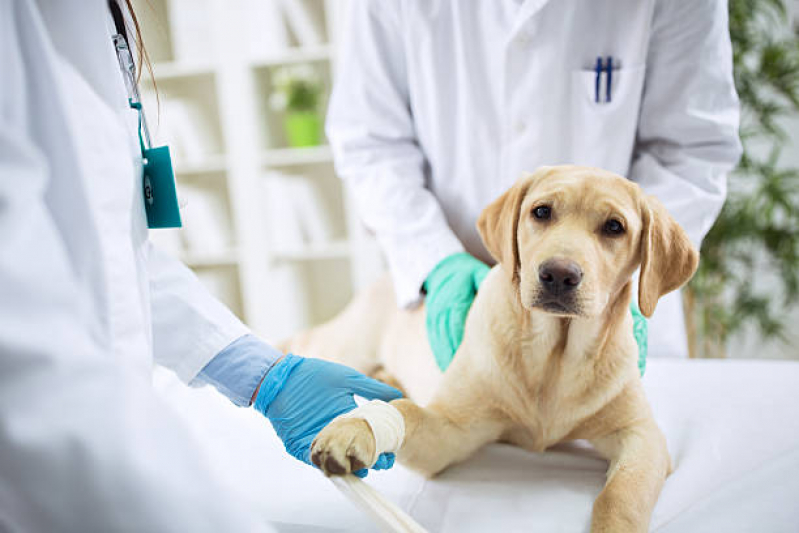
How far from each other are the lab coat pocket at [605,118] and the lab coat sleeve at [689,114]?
0.06m

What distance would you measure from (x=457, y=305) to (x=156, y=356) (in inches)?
19.5

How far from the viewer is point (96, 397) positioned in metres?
0.42

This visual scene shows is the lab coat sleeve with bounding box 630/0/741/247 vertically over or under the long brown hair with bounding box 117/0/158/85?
under

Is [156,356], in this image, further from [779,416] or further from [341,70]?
[779,416]

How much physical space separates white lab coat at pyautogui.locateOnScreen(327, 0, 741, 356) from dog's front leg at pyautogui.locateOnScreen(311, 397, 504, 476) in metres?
0.35

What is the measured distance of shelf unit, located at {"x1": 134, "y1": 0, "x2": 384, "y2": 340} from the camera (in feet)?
8.27

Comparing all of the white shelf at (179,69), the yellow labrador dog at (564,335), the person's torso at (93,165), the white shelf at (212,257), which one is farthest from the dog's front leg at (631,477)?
the white shelf at (179,69)

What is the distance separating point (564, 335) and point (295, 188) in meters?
1.94

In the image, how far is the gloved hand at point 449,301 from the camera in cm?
101

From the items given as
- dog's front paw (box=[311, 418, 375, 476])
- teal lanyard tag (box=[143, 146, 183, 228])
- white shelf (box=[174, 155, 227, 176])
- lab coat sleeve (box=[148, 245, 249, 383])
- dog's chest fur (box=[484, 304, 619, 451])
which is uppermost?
teal lanyard tag (box=[143, 146, 183, 228])

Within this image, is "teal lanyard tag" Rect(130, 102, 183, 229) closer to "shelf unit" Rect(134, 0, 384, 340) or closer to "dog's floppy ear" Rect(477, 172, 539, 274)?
"dog's floppy ear" Rect(477, 172, 539, 274)

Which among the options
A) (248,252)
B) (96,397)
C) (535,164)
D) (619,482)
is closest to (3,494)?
(96,397)

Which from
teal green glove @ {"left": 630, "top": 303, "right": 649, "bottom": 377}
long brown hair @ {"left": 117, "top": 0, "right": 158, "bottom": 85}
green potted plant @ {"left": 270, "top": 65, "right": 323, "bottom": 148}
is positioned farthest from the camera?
green potted plant @ {"left": 270, "top": 65, "right": 323, "bottom": 148}

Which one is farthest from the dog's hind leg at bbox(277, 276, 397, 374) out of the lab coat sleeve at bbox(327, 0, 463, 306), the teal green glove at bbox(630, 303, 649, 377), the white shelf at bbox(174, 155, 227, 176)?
the white shelf at bbox(174, 155, 227, 176)
